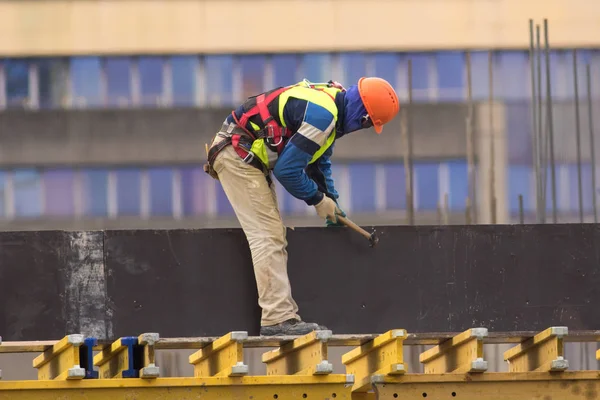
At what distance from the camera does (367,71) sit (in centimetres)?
3180

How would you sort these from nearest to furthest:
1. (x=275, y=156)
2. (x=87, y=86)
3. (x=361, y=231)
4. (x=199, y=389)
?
(x=199, y=389)
(x=275, y=156)
(x=361, y=231)
(x=87, y=86)

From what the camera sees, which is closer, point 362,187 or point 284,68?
point 284,68

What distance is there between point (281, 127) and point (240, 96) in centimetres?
2333

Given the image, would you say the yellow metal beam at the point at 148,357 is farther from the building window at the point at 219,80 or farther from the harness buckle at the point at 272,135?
the building window at the point at 219,80

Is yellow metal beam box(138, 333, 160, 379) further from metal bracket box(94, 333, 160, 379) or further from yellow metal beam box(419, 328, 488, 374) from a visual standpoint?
yellow metal beam box(419, 328, 488, 374)

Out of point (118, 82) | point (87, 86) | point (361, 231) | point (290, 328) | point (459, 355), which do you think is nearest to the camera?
point (459, 355)

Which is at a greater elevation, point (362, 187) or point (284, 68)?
point (284, 68)

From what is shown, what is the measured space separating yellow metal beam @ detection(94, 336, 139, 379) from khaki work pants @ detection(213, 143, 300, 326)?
38.7 inches

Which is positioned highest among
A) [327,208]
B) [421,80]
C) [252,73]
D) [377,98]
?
[252,73]

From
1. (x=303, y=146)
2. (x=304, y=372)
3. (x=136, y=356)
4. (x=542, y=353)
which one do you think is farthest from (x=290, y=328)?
(x=542, y=353)

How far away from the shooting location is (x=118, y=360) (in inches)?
343

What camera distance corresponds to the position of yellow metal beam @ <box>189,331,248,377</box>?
26.7ft

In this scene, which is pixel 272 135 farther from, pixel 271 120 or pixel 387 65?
pixel 387 65

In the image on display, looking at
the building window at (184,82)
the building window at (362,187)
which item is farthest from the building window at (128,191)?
the building window at (362,187)
